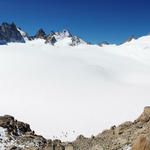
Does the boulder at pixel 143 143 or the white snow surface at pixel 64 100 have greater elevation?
the white snow surface at pixel 64 100

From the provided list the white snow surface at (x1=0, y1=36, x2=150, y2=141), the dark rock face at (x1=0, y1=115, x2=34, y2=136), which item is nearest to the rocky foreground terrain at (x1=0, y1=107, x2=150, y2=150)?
the dark rock face at (x1=0, y1=115, x2=34, y2=136)

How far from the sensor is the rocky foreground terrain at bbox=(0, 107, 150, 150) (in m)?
14.9

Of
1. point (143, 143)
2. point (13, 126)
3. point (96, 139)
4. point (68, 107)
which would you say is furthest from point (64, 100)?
point (143, 143)

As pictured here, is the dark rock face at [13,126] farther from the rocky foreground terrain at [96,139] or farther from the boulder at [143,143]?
the boulder at [143,143]

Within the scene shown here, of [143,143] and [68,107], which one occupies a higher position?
[68,107]

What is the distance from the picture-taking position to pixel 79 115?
4822 cm

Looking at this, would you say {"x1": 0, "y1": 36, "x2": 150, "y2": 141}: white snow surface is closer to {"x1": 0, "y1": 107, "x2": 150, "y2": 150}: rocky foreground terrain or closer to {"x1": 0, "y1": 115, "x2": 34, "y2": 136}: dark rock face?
{"x1": 0, "y1": 115, "x2": 34, "y2": 136}: dark rock face

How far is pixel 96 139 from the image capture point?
70.3 ft

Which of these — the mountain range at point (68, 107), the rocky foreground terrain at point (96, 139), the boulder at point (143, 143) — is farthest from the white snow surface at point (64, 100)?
the boulder at point (143, 143)

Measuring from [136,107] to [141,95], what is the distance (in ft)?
52.5

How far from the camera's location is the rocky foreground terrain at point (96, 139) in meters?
14.9

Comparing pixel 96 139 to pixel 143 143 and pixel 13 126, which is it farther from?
pixel 13 126

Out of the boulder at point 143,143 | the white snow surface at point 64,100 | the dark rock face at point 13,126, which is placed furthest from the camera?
the white snow surface at point 64,100

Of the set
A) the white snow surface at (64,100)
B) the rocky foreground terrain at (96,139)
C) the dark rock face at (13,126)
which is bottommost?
the rocky foreground terrain at (96,139)
